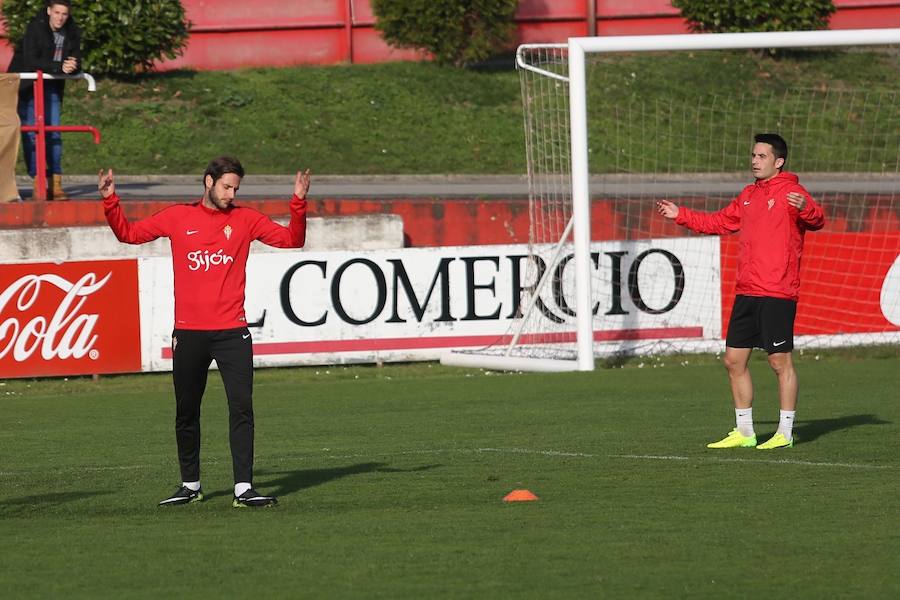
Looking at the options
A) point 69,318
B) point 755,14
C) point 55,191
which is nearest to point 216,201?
point 69,318

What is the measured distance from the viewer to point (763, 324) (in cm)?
1010

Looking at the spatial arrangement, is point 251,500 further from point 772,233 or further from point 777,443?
point 772,233

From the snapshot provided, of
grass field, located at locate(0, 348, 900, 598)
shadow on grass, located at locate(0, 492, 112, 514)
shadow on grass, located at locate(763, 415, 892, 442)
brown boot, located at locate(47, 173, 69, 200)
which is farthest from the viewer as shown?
brown boot, located at locate(47, 173, 69, 200)

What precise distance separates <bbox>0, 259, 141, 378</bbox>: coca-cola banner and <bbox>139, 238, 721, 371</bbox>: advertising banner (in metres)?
0.22

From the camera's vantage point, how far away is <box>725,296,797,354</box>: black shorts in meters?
10.1

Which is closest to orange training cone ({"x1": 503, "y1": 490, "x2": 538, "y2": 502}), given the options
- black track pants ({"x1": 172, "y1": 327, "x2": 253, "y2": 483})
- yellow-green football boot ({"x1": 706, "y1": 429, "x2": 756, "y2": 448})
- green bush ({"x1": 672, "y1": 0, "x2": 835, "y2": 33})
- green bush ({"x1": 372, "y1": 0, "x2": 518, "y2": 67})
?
black track pants ({"x1": 172, "y1": 327, "x2": 253, "y2": 483})

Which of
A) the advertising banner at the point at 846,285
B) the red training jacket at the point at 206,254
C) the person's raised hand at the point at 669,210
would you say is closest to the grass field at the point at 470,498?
the red training jacket at the point at 206,254

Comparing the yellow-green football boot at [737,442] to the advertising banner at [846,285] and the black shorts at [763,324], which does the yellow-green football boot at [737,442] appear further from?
the advertising banner at [846,285]

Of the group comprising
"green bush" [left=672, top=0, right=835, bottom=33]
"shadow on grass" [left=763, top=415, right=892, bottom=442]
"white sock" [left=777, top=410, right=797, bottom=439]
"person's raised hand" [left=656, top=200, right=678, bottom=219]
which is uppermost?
"green bush" [left=672, top=0, right=835, bottom=33]

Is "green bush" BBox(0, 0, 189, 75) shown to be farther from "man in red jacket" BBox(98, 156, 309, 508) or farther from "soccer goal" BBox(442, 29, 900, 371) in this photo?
"man in red jacket" BBox(98, 156, 309, 508)

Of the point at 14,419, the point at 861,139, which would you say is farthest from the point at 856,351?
the point at 14,419

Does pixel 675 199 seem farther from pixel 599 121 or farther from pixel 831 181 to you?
pixel 599 121

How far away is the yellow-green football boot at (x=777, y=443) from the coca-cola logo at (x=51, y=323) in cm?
810

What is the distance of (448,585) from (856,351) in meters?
11.6
